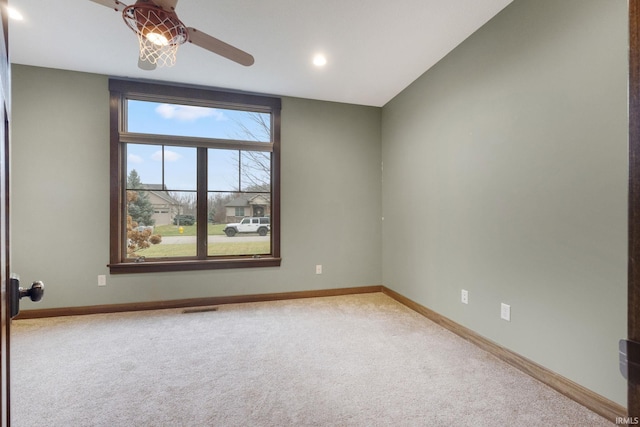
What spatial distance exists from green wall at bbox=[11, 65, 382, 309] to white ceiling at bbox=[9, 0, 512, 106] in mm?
437

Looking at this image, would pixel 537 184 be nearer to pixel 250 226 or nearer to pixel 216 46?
pixel 216 46

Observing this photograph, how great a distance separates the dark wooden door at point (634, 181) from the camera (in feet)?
1.51

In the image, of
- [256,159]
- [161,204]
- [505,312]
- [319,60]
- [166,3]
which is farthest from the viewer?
[256,159]

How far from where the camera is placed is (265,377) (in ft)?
6.50

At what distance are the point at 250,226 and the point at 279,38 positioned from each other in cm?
212

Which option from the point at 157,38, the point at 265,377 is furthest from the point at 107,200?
the point at 265,377

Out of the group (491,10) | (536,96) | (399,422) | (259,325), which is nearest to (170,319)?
(259,325)

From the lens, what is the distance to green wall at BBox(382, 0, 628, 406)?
63.2 inches

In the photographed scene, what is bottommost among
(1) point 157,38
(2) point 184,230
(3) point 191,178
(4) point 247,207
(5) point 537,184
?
(2) point 184,230

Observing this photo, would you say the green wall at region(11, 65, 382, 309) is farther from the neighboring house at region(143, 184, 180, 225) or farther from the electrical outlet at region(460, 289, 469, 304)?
the electrical outlet at region(460, 289, 469, 304)

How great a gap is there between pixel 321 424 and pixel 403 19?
2.74m

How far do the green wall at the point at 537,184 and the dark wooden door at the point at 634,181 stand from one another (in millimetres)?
1472

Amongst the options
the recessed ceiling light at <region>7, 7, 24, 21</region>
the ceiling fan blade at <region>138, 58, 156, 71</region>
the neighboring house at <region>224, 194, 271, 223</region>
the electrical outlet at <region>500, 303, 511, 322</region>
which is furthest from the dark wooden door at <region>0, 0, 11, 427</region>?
the neighboring house at <region>224, 194, 271, 223</region>

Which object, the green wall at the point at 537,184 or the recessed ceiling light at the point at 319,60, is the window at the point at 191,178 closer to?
the recessed ceiling light at the point at 319,60
